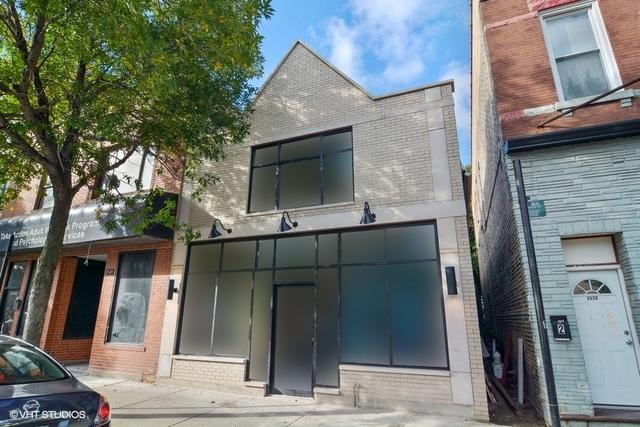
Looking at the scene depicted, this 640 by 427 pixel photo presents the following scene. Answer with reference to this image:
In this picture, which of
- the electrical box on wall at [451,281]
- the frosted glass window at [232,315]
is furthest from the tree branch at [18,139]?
the electrical box on wall at [451,281]

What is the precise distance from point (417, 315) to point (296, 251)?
3.22 m

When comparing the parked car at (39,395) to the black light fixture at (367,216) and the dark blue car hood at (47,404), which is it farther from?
the black light fixture at (367,216)

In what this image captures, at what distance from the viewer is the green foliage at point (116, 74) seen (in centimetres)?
648

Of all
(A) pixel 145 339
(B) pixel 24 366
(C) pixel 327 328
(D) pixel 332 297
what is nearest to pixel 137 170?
(A) pixel 145 339

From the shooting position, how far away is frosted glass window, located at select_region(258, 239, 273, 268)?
9062 mm

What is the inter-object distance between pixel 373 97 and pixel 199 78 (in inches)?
164

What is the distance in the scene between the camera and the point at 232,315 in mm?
9125

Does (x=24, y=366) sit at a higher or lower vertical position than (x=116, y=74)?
lower

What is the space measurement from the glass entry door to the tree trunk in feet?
15.4

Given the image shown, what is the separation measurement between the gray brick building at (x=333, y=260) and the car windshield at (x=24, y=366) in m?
4.57

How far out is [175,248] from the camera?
10.1 m

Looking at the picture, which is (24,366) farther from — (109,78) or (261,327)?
(109,78)

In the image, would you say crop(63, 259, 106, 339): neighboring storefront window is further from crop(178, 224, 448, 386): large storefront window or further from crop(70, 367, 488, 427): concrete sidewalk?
crop(178, 224, 448, 386): large storefront window

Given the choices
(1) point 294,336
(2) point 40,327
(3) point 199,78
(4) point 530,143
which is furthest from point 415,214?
(2) point 40,327
